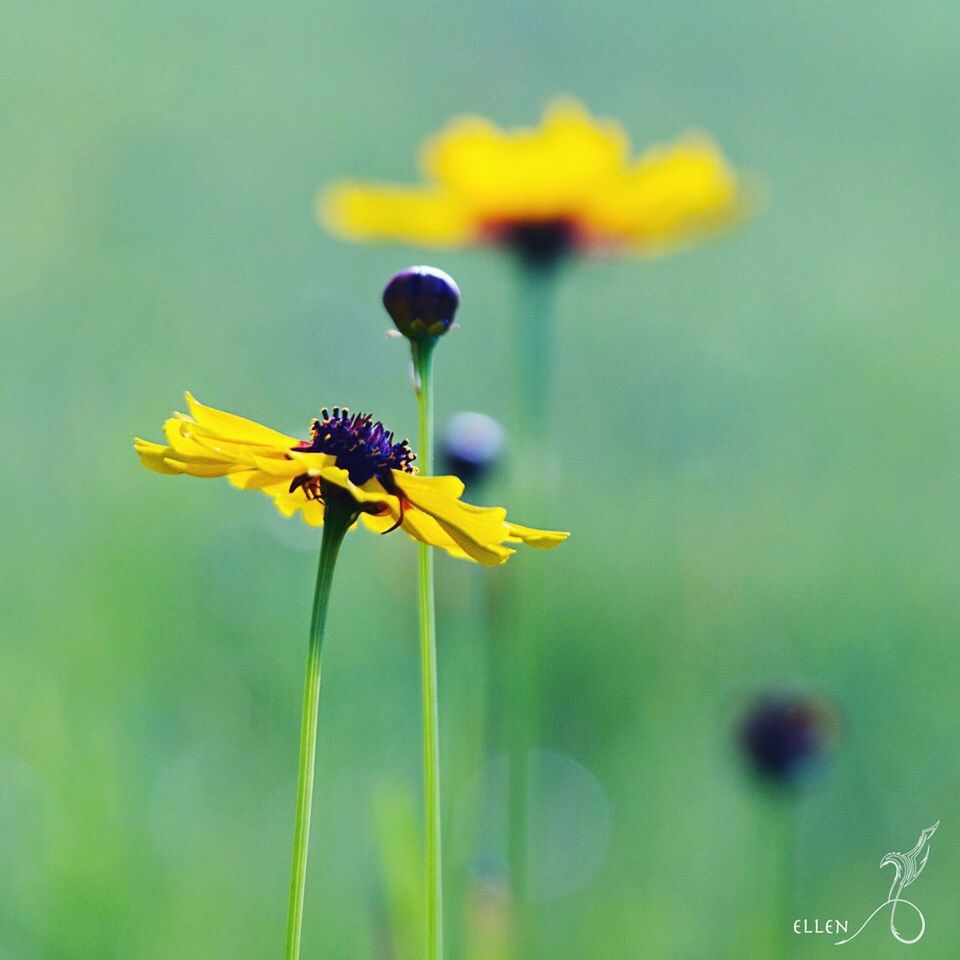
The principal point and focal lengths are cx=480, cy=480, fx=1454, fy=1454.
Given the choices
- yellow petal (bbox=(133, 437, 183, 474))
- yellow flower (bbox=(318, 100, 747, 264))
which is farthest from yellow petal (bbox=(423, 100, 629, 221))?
yellow petal (bbox=(133, 437, 183, 474))

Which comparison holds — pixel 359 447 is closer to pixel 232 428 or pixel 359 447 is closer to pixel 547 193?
pixel 232 428

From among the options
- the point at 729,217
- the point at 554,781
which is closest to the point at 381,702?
the point at 554,781

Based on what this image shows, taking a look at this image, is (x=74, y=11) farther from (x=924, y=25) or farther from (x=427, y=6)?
(x=924, y=25)

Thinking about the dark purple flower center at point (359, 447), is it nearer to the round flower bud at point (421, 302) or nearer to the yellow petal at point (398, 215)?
the round flower bud at point (421, 302)

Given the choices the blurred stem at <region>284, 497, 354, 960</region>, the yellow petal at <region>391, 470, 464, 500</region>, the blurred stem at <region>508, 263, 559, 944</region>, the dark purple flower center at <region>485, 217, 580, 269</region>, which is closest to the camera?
the blurred stem at <region>284, 497, 354, 960</region>

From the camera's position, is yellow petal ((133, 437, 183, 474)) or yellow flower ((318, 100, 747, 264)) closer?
yellow petal ((133, 437, 183, 474))
